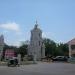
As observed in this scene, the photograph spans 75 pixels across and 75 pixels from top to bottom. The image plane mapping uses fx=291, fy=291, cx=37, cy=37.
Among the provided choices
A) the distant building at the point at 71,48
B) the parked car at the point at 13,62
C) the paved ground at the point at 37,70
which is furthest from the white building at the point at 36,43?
the paved ground at the point at 37,70

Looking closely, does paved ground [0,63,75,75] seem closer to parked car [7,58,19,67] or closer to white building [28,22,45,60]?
parked car [7,58,19,67]

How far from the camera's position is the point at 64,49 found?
143m

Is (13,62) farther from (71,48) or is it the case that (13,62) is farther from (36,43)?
(36,43)

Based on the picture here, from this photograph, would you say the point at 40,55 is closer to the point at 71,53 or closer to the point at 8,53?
the point at 71,53

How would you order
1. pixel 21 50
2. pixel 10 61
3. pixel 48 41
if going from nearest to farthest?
pixel 10 61
pixel 21 50
pixel 48 41

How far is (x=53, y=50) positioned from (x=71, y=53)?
33006 millimetres

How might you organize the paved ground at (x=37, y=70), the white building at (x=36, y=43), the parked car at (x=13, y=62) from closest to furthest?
the paved ground at (x=37, y=70), the parked car at (x=13, y=62), the white building at (x=36, y=43)

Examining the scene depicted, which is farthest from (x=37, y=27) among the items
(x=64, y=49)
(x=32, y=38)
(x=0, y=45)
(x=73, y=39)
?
(x=0, y=45)

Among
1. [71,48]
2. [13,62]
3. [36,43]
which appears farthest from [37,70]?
[36,43]

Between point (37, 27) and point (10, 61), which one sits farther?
point (37, 27)

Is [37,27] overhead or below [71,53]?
overhead

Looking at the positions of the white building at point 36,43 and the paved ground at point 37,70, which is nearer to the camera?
the paved ground at point 37,70

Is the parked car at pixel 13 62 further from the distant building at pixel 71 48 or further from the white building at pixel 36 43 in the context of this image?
the white building at pixel 36 43

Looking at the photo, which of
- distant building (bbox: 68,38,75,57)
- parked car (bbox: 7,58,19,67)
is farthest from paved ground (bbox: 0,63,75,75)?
distant building (bbox: 68,38,75,57)
